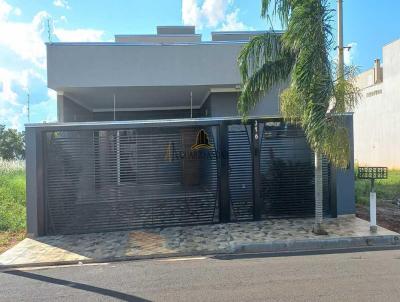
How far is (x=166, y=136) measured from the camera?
11.7 metres

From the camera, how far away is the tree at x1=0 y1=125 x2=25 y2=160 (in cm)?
5644

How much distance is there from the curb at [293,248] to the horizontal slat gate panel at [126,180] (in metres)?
2.76

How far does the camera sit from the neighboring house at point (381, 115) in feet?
112

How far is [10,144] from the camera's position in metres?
57.1

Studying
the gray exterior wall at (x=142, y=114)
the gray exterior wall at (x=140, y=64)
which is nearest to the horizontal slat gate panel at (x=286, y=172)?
the gray exterior wall at (x=140, y=64)

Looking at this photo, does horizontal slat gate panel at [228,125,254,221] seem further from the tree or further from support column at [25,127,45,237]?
the tree

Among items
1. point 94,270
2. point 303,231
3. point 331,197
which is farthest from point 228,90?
point 94,270

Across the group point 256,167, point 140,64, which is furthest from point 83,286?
point 140,64

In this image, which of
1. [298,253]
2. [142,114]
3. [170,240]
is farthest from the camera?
[142,114]

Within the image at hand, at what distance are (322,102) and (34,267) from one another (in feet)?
21.7

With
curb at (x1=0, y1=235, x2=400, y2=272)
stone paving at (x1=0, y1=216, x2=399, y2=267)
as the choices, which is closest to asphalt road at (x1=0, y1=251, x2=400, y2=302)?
curb at (x1=0, y1=235, x2=400, y2=272)

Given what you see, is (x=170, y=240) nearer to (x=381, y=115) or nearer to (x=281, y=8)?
(x=281, y=8)

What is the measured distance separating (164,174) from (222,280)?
5.15 m

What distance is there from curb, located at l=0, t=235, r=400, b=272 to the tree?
52.1 metres
